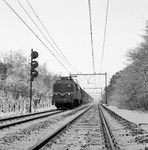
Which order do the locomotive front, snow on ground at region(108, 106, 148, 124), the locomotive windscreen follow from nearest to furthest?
snow on ground at region(108, 106, 148, 124), the locomotive front, the locomotive windscreen

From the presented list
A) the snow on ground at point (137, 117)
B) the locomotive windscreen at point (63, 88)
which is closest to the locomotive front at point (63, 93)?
the locomotive windscreen at point (63, 88)

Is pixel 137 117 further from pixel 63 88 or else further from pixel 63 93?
pixel 63 88

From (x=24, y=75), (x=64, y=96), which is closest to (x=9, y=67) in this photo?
(x=24, y=75)

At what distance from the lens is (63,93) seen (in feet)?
89.6

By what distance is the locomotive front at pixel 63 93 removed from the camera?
26.8 metres

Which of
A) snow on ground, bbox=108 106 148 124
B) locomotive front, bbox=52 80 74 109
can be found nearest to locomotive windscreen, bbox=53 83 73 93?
locomotive front, bbox=52 80 74 109

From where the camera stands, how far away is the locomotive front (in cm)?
2681

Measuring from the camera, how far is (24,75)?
37875 millimetres

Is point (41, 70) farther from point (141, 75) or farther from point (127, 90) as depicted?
point (141, 75)

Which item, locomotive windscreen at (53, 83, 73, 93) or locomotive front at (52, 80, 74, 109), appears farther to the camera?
locomotive windscreen at (53, 83, 73, 93)

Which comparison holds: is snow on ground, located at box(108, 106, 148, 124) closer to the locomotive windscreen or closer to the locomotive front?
the locomotive front

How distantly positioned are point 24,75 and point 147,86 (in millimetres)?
24948

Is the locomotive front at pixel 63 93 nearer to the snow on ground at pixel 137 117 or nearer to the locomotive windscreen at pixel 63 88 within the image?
the locomotive windscreen at pixel 63 88

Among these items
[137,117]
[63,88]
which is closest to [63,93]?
[63,88]
